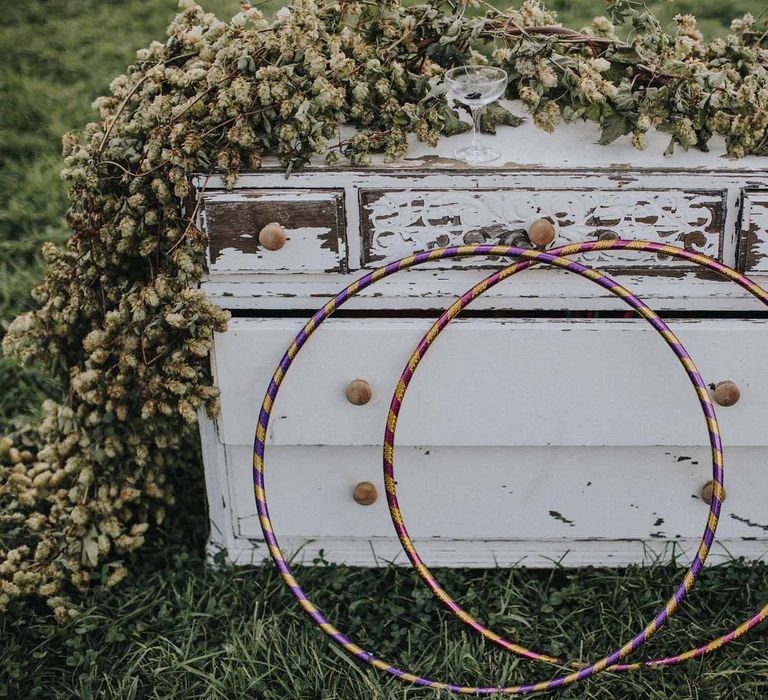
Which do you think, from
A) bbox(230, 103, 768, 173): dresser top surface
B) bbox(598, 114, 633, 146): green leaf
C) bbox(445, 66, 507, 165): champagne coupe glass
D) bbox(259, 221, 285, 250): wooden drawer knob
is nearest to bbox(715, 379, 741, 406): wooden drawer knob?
bbox(230, 103, 768, 173): dresser top surface

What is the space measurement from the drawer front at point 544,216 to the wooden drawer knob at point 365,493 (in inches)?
21.0

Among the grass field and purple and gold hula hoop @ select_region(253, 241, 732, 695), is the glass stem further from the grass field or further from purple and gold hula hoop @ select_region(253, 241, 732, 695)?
the grass field

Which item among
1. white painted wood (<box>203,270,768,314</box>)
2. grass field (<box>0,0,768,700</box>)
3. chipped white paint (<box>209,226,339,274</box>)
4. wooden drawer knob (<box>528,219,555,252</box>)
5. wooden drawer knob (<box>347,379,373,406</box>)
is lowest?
grass field (<box>0,0,768,700</box>)

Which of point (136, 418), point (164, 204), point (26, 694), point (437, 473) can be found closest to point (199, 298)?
point (164, 204)

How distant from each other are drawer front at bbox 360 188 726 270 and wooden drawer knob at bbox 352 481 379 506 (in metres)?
0.53

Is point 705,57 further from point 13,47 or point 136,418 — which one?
point 13,47

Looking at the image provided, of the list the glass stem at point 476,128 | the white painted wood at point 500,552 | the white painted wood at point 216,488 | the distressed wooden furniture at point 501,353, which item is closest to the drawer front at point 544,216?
the distressed wooden furniture at point 501,353

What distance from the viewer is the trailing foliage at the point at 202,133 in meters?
1.92

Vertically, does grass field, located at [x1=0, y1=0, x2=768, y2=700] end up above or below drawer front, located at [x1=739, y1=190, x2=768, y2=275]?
below

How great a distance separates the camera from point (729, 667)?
2111mm

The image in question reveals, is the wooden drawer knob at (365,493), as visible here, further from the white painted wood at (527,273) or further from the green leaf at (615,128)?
the green leaf at (615,128)

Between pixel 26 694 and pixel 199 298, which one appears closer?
pixel 199 298

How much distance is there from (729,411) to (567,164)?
0.63 m

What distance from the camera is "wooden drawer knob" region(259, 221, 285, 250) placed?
6.27 feet
